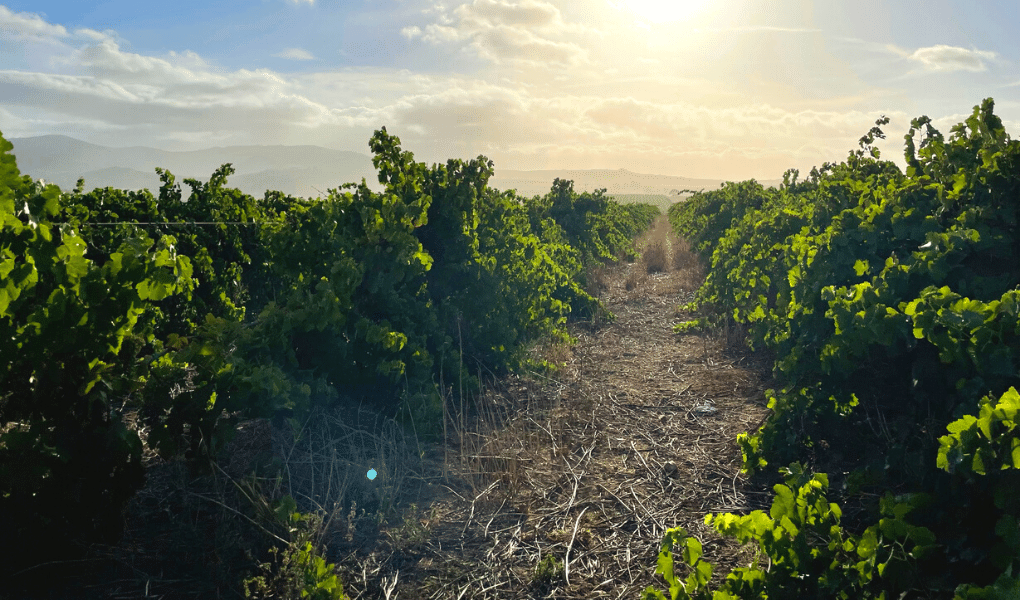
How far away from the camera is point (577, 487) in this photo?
169 inches

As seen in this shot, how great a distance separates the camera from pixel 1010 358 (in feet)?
9.49

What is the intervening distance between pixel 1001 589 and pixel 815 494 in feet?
2.90

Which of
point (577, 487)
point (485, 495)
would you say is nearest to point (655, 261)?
point (577, 487)

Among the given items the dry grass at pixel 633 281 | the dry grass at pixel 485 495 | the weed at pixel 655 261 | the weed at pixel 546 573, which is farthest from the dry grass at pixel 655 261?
the weed at pixel 546 573

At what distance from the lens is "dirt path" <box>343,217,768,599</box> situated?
3.35m

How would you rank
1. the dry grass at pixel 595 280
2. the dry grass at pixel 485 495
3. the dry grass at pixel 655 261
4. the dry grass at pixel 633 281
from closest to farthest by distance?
the dry grass at pixel 485 495 < the dry grass at pixel 595 280 < the dry grass at pixel 633 281 < the dry grass at pixel 655 261

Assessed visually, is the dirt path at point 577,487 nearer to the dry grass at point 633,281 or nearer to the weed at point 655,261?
the dry grass at point 633,281

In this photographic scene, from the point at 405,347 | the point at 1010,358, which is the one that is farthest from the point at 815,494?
the point at 405,347

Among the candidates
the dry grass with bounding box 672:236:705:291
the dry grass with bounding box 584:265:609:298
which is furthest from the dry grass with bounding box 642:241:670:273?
the dry grass with bounding box 584:265:609:298

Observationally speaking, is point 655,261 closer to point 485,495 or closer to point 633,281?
point 633,281

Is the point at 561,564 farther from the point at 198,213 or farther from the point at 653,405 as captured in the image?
the point at 198,213

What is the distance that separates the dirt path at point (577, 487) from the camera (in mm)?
3354

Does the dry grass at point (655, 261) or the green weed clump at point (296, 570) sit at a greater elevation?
the dry grass at point (655, 261)

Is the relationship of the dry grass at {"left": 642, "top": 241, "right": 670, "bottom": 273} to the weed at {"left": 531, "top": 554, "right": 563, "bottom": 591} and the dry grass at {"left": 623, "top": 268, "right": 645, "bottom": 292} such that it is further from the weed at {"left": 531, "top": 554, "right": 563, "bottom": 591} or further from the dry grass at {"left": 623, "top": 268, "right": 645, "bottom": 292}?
the weed at {"left": 531, "top": 554, "right": 563, "bottom": 591}
